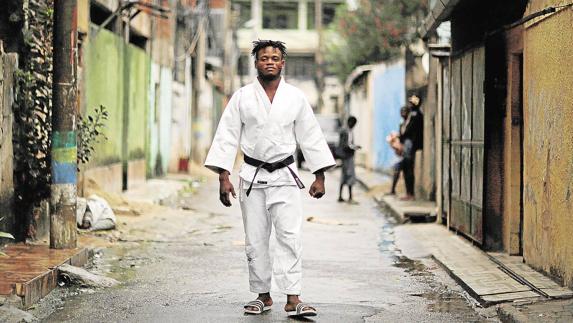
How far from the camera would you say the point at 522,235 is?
1105 cm

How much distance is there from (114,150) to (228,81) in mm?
33359

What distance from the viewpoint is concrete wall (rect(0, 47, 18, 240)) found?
35.4 feet

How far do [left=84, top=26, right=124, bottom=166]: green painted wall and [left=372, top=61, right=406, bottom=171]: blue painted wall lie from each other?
32.5 feet

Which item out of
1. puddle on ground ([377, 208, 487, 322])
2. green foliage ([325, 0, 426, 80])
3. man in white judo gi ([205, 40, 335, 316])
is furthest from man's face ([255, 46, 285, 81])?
green foliage ([325, 0, 426, 80])

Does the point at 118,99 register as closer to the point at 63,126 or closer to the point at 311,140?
the point at 63,126

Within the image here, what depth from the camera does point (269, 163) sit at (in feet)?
26.0

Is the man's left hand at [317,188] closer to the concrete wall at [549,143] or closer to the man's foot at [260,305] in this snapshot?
the man's foot at [260,305]

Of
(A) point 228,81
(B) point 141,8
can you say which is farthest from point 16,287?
(A) point 228,81

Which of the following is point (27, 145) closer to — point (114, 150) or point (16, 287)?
point (16, 287)

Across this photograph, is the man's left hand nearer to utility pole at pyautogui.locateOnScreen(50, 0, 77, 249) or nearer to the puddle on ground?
the puddle on ground

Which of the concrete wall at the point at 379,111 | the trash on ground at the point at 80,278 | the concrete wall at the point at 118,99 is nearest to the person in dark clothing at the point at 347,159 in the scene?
the concrete wall at the point at 118,99

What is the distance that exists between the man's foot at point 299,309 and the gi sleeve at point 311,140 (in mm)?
1004

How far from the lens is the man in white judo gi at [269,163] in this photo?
25.8 ft

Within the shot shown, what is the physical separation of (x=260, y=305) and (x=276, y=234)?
525mm
